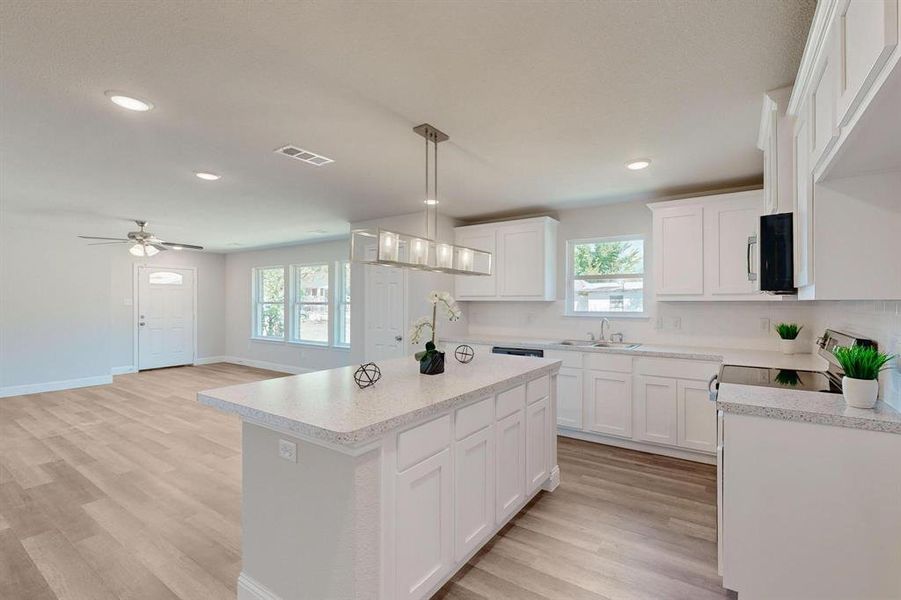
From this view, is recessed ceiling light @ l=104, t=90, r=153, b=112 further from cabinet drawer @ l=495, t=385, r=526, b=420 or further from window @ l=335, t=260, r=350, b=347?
window @ l=335, t=260, r=350, b=347

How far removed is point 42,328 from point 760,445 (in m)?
8.87

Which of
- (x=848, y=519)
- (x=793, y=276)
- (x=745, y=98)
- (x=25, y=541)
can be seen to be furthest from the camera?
(x=25, y=541)

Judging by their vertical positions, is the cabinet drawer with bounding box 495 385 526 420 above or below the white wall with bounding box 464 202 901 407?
below

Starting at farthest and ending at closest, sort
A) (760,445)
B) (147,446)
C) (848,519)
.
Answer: (147,446) < (760,445) < (848,519)

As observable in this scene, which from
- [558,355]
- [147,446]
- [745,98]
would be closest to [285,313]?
[147,446]

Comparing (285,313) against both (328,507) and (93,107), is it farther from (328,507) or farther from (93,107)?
(328,507)

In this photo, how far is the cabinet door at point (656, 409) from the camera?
3.70 meters

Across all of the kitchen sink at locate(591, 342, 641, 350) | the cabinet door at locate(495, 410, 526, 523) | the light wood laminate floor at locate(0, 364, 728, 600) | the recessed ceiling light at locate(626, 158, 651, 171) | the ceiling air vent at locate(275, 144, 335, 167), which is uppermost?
the recessed ceiling light at locate(626, 158, 651, 171)

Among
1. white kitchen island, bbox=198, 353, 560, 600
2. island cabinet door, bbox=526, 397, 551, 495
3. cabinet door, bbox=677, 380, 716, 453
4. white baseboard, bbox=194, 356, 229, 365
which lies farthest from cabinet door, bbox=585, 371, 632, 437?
white baseboard, bbox=194, 356, 229, 365

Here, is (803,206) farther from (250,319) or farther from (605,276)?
(250,319)

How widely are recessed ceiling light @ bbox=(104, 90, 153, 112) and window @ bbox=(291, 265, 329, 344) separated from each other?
542 centimetres

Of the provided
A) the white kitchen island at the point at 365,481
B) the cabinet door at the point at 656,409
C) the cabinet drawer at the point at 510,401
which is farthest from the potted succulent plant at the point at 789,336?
the white kitchen island at the point at 365,481

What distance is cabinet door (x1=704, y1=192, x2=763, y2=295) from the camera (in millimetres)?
3562

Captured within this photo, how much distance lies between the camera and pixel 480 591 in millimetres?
2012
